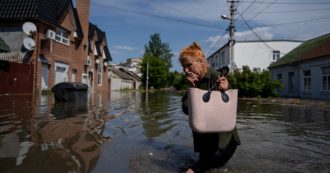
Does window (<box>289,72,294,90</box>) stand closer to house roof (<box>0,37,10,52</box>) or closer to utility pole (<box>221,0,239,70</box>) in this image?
utility pole (<box>221,0,239,70</box>)

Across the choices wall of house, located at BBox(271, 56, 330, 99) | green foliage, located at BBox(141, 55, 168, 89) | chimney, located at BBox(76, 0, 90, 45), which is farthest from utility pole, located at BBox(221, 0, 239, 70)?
green foliage, located at BBox(141, 55, 168, 89)

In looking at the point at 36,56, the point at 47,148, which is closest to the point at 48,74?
the point at 36,56

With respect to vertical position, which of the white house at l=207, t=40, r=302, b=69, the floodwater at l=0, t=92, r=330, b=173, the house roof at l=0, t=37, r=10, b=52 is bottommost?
the floodwater at l=0, t=92, r=330, b=173

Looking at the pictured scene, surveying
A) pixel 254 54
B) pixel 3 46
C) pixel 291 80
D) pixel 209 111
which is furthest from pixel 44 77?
pixel 254 54

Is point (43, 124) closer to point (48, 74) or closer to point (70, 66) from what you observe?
point (48, 74)

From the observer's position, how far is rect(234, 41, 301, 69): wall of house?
4147 cm

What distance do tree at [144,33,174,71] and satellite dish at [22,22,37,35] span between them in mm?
66345

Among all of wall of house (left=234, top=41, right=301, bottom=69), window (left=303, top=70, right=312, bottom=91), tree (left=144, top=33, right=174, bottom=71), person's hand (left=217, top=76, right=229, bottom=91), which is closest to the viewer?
person's hand (left=217, top=76, right=229, bottom=91)

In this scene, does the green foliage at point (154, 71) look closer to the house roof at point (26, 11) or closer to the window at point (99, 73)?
the window at point (99, 73)

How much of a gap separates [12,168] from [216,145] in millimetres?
2307

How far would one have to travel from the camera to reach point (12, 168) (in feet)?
11.6

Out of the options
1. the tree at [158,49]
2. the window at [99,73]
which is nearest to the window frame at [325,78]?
the window at [99,73]

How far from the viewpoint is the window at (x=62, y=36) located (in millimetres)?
24058

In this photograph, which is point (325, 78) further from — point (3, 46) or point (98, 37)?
point (98, 37)
